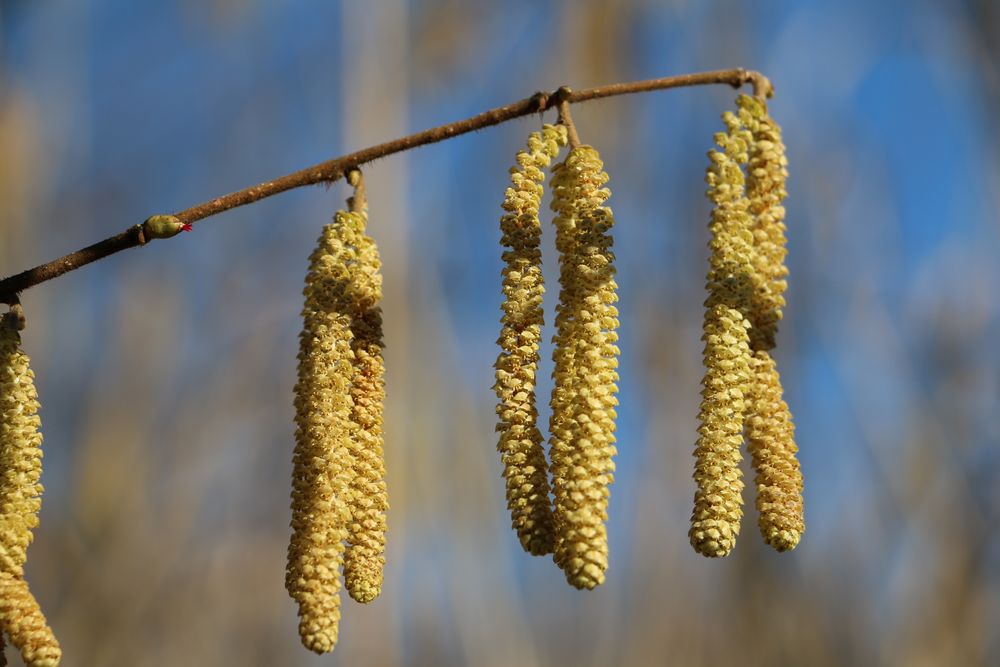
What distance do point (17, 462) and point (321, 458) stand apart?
0.95ft

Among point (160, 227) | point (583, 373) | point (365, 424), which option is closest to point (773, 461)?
point (583, 373)

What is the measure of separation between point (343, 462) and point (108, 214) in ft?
12.7

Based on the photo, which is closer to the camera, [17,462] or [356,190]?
[17,462]

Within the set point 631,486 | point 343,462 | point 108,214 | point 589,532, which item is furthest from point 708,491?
point 108,214

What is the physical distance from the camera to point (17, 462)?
100 cm

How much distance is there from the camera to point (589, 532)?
958mm

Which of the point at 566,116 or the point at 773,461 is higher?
the point at 566,116

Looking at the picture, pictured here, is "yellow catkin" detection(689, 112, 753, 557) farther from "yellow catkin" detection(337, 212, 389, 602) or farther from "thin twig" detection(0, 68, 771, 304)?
"yellow catkin" detection(337, 212, 389, 602)

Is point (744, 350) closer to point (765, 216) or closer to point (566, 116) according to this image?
point (765, 216)

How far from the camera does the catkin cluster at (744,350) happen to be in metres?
1.03

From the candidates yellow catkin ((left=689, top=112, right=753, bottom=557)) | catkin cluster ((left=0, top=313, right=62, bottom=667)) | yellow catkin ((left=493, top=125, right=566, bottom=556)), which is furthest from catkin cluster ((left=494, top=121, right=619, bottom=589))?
catkin cluster ((left=0, top=313, right=62, bottom=667))

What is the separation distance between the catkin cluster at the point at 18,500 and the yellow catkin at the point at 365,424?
0.29m

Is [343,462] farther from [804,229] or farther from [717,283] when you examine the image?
[804,229]

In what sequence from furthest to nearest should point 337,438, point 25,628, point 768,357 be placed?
1. point 768,357
2. point 337,438
3. point 25,628
